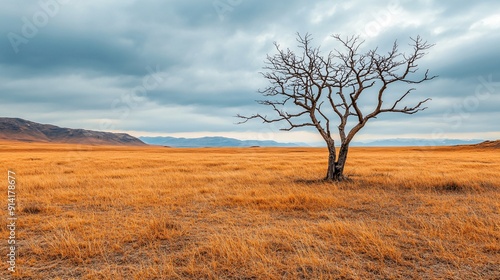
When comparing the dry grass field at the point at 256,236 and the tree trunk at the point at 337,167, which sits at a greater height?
the tree trunk at the point at 337,167

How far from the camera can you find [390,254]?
6.36 metres

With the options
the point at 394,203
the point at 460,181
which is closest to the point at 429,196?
the point at 394,203

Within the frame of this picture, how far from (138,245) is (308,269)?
13.0 ft

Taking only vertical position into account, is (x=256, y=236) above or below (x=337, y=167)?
below

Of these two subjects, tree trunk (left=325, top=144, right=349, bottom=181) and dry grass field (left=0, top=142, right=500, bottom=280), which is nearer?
dry grass field (left=0, top=142, right=500, bottom=280)

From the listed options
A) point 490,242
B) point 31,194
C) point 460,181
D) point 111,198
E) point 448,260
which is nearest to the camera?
point 448,260

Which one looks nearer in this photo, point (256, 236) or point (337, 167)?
point (256, 236)

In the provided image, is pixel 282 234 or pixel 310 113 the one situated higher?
pixel 310 113

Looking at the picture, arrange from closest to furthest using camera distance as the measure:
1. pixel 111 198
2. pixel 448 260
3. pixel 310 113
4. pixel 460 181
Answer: pixel 448 260 → pixel 111 198 → pixel 460 181 → pixel 310 113

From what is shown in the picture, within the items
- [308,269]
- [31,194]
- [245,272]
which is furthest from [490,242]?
[31,194]

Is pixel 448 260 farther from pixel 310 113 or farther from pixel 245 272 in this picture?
pixel 310 113

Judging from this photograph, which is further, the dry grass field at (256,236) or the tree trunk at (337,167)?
the tree trunk at (337,167)

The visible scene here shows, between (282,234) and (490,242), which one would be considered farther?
(282,234)

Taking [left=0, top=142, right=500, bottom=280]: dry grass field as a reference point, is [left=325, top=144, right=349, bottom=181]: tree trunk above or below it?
above
